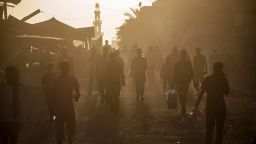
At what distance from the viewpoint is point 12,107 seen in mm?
10312

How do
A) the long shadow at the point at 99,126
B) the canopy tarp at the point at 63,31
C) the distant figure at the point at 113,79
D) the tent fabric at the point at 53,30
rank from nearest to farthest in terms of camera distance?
1. the long shadow at the point at 99,126
2. the distant figure at the point at 113,79
3. the tent fabric at the point at 53,30
4. the canopy tarp at the point at 63,31

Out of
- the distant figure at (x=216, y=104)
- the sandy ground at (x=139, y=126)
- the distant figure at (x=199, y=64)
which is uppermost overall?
the distant figure at (x=199, y=64)

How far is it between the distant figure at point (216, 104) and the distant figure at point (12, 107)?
148 inches

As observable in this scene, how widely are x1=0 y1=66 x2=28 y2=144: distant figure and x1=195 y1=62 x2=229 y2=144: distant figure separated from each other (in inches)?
148

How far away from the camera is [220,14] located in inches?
2379

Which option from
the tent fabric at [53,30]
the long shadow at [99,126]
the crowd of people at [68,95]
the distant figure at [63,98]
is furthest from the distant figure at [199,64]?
Result: the distant figure at [63,98]

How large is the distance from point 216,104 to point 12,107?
13.3 feet

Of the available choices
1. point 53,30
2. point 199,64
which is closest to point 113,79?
point 199,64

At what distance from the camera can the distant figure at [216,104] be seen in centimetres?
1272

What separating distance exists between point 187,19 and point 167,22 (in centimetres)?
1427

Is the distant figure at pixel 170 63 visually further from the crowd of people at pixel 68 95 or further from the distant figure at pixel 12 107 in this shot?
the distant figure at pixel 12 107

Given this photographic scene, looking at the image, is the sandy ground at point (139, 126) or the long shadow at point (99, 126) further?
the long shadow at point (99, 126)

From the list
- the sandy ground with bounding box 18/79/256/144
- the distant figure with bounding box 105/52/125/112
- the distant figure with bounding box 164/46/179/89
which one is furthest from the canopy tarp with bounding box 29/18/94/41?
the distant figure with bounding box 105/52/125/112

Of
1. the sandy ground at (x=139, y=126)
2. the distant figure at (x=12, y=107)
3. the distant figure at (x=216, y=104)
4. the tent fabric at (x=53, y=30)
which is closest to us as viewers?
the distant figure at (x=12, y=107)
